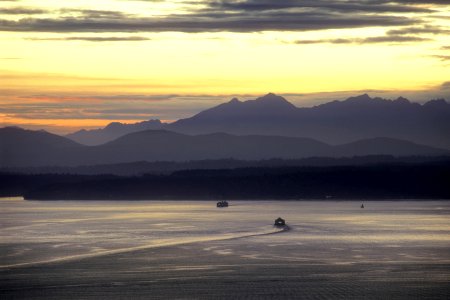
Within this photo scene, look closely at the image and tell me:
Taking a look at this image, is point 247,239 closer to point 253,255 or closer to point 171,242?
point 171,242

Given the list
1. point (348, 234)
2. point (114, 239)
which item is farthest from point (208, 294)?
point (348, 234)

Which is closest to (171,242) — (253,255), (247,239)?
(247,239)

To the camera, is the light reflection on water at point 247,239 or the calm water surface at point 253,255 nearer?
the calm water surface at point 253,255

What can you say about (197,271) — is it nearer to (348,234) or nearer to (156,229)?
(348,234)

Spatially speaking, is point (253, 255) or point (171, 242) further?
point (171, 242)

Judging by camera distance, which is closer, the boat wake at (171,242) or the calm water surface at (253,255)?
the calm water surface at (253,255)

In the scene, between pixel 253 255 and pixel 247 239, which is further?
pixel 247 239

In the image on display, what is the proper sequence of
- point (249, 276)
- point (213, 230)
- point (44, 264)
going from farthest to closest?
point (213, 230)
point (44, 264)
point (249, 276)

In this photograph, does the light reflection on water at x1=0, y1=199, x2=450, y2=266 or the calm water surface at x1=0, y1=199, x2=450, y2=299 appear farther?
the light reflection on water at x1=0, y1=199, x2=450, y2=266

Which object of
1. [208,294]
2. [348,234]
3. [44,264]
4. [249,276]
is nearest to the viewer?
[208,294]

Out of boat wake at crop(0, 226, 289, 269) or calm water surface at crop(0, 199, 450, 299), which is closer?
calm water surface at crop(0, 199, 450, 299)

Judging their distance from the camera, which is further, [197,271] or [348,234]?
[348,234]
